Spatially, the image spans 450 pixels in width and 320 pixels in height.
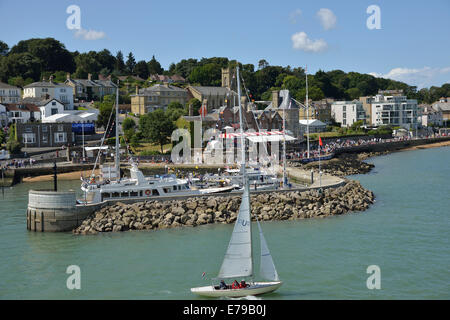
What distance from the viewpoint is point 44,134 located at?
71.4m

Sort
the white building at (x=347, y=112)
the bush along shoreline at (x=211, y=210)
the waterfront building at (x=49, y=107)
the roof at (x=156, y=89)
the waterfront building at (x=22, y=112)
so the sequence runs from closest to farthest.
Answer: the bush along shoreline at (x=211, y=210) < the waterfront building at (x=22, y=112) < the waterfront building at (x=49, y=107) < the roof at (x=156, y=89) < the white building at (x=347, y=112)

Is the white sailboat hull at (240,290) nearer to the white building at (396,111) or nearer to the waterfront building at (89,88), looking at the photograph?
the waterfront building at (89,88)

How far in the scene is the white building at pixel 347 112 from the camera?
12319cm

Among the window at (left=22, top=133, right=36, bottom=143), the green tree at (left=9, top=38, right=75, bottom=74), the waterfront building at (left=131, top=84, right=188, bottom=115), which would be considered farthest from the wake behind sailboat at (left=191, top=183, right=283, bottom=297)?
the green tree at (left=9, top=38, right=75, bottom=74)

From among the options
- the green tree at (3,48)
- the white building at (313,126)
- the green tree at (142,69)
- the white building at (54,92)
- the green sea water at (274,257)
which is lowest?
the green sea water at (274,257)

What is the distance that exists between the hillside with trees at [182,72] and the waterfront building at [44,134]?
129ft

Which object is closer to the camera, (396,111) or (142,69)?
(396,111)

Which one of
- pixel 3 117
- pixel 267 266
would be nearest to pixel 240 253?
pixel 267 266

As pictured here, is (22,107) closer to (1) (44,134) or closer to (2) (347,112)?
(1) (44,134)

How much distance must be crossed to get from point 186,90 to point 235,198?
2631 inches

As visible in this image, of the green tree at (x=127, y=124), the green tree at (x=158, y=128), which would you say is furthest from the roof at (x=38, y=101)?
the green tree at (x=158, y=128)

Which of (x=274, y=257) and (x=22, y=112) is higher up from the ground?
(x=22, y=112)

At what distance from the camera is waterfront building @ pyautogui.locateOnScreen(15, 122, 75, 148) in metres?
69.9

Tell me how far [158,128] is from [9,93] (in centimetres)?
4089
